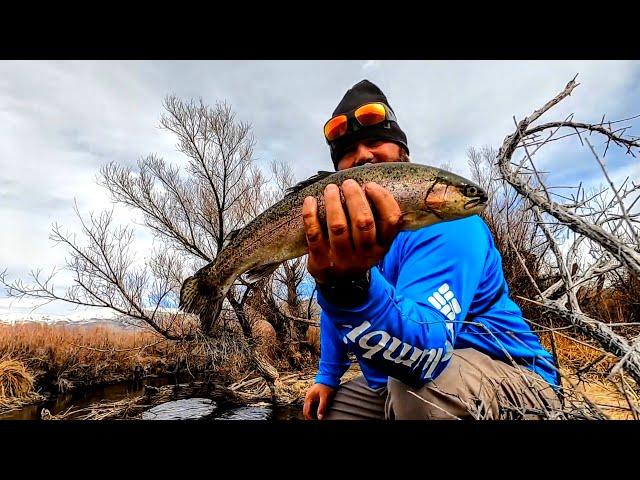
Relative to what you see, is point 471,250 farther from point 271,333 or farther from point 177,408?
point 271,333

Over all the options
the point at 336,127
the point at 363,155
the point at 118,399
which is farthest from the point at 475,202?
the point at 118,399

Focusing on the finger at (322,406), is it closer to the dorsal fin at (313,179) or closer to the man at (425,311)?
the man at (425,311)

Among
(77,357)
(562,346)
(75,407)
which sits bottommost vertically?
(75,407)

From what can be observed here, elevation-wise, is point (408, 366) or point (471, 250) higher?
point (471, 250)

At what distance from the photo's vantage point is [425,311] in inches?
74.6

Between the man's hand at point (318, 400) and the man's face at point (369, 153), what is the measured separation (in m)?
1.80

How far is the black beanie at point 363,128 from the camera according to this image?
3369mm

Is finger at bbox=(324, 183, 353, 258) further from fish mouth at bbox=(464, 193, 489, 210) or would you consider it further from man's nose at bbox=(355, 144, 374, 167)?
man's nose at bbox=(355, 144, 374, 167)

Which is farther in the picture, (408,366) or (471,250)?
(471,250)
